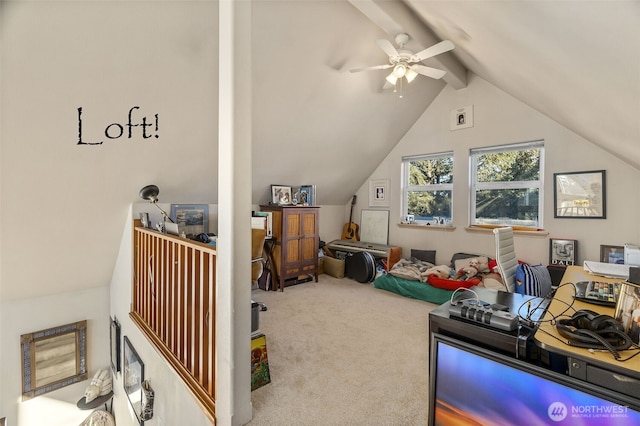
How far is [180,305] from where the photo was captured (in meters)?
2.06

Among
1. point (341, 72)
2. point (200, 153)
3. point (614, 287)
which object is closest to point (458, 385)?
point (614, 287)

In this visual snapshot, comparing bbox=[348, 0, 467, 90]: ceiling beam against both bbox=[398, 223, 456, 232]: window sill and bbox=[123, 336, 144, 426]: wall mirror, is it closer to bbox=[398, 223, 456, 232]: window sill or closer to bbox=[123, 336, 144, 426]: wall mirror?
bbox=[398, 223, 456, 232]: window sill

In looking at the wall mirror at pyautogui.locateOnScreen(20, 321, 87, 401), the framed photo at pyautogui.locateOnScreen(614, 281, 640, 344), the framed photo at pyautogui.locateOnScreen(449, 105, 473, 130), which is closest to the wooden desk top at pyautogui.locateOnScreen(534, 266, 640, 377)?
the framed photo at pyautogui.locateOnScreen(614, 281, 640, 344)

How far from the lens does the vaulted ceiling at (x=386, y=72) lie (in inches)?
48.7

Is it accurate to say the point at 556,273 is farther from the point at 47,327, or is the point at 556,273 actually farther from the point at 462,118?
the point at 47,327

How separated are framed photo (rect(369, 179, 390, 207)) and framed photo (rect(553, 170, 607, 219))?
2268 mm

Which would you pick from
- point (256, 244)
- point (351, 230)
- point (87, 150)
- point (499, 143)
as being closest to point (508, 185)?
point (499, 143)

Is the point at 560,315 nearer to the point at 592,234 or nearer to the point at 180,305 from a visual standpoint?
the point at 180,305

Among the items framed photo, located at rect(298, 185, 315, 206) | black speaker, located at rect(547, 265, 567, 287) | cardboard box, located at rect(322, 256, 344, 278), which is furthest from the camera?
cardboard box, located at rect(322, 256, 344, 278)

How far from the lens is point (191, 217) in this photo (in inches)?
136

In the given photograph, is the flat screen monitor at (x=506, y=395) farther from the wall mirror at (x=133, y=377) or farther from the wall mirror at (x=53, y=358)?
the wall mirror at (x=53, y=358)

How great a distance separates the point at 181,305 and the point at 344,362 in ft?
4.19

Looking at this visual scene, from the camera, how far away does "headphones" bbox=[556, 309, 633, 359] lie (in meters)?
0.93

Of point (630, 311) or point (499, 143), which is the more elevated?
point (499, 143)
